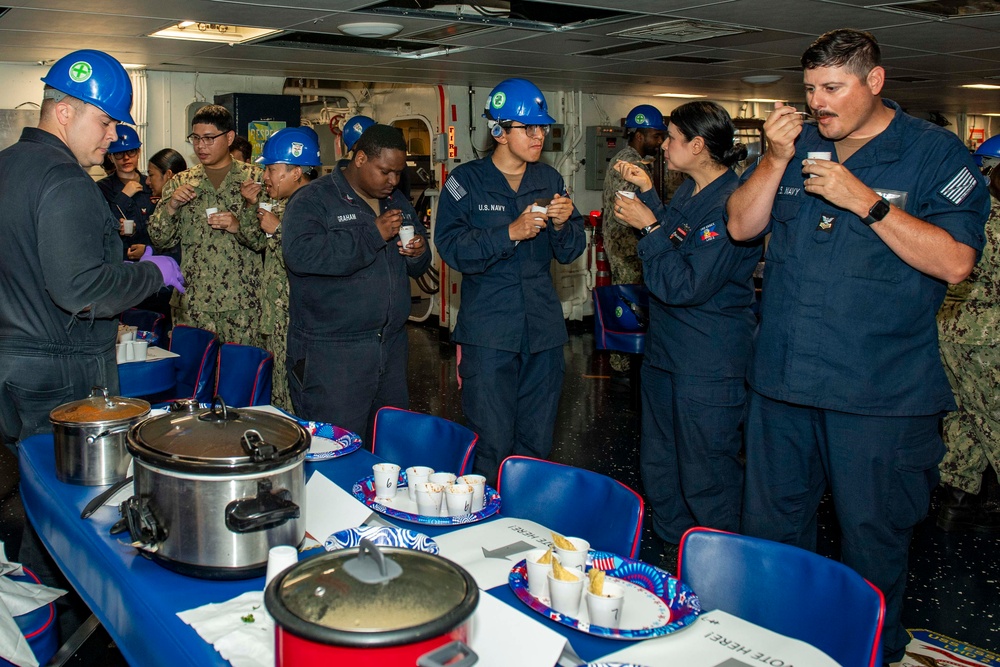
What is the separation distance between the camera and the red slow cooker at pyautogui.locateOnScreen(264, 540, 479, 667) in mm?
1188

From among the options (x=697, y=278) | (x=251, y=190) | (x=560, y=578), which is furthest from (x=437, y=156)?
(x=560, y=578)

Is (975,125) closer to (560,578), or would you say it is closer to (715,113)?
(715,113)

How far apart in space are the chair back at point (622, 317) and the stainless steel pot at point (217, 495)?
4.48 meters

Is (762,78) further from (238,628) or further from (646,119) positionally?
(238,628)

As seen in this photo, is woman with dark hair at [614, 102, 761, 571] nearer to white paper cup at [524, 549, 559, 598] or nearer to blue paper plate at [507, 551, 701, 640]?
blue paper plate at [507, 551, 701, 640]

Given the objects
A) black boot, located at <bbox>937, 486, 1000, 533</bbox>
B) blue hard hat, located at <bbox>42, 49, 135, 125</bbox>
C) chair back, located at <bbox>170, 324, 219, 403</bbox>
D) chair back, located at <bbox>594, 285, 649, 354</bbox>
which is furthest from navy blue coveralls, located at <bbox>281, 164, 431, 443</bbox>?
black boot, located at <bbox>937, 486, 1000, 533</bbox>

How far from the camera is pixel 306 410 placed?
12.3 ft

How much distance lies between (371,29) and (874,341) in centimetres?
454

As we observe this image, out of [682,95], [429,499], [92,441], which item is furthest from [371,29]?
[682,95]

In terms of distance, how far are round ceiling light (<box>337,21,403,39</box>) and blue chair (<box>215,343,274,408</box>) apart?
274 cm

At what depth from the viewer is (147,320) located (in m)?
5.93

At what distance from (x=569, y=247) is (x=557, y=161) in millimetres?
6799

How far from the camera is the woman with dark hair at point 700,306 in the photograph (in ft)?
11.2

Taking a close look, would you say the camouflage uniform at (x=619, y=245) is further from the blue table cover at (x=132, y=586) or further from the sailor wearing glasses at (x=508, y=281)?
the blue table cover at (x=132, y=586)
